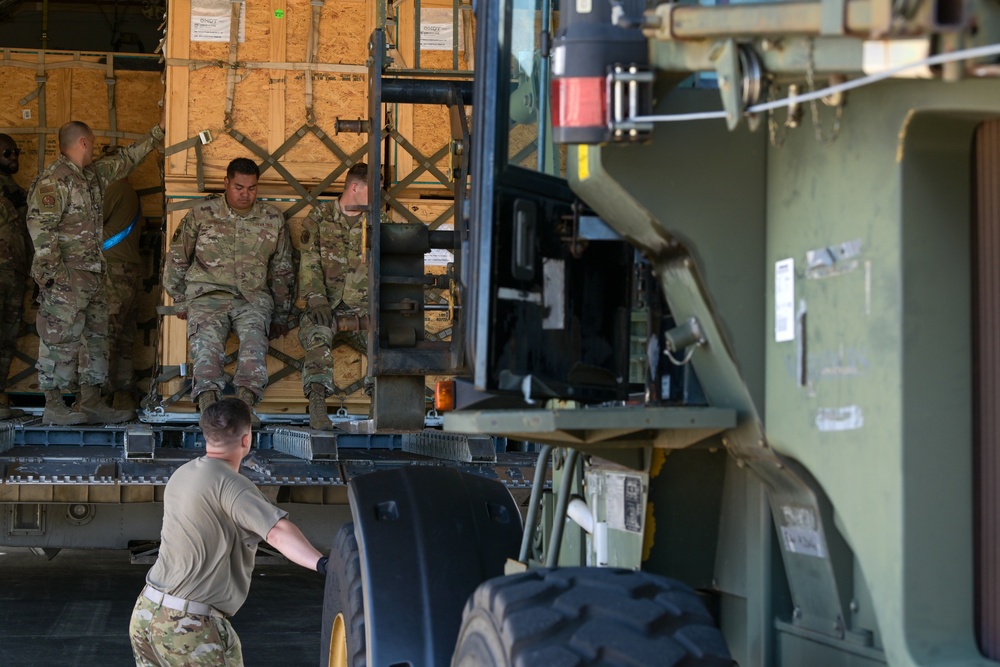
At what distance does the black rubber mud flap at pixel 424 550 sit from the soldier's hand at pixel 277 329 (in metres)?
4.79

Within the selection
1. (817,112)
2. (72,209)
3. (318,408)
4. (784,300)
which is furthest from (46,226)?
(817,112)

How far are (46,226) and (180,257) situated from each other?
100cm

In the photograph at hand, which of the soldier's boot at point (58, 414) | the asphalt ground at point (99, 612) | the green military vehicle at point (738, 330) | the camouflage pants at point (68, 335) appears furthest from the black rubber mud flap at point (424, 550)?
the camouflage pants at point (68, 335)

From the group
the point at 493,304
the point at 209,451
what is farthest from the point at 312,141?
the point at 493,304

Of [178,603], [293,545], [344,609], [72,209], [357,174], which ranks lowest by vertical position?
[178,603]

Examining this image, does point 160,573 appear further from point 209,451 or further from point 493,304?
point 493,304

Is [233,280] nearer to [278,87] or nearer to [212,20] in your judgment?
[278,87]

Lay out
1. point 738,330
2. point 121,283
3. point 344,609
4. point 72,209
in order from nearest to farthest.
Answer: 1. point 738,330
2. point 344,609
3. point 72,209
4. point 121,283

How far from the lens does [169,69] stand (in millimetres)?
8547

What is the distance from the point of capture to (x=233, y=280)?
8.92 m

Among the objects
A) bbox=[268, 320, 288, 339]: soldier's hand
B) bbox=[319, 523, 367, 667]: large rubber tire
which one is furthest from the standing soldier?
bbox=[319, 523, 367, 667]: large rubber tire

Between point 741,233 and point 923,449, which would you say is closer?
point 923,449

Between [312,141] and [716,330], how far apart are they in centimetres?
629

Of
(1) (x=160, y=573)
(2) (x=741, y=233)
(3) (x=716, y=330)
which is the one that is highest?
(2) (x=741, y=233)
